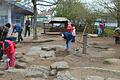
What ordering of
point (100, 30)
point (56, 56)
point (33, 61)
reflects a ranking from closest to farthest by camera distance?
point (33, 61)
point (56, 56)
point (100, 30)

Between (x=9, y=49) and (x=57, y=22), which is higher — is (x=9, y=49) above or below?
below

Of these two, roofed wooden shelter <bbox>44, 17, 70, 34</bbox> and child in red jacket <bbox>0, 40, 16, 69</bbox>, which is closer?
child in red jacket <bbox>0, 40, 16, 69</bbox>

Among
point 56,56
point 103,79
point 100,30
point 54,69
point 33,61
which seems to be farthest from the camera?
point 100,30

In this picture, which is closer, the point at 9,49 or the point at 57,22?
the point at 9,49

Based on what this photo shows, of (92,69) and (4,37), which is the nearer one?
(92,69)

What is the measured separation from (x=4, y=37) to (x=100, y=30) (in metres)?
21.0

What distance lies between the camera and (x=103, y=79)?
9.45m

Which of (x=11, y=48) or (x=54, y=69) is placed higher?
(x=11, y=48)

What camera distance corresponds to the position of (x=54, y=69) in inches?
429

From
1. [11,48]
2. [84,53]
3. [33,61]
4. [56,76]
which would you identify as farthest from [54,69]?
[84,53]

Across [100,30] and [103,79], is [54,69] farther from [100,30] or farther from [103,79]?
[100,30]

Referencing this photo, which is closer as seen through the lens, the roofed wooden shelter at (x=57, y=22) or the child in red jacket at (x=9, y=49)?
the child in red jacket at (x=9, y=49)

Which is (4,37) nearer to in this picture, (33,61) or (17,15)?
(33,61)

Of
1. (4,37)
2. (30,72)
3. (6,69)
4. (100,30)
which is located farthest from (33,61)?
(100,30)
